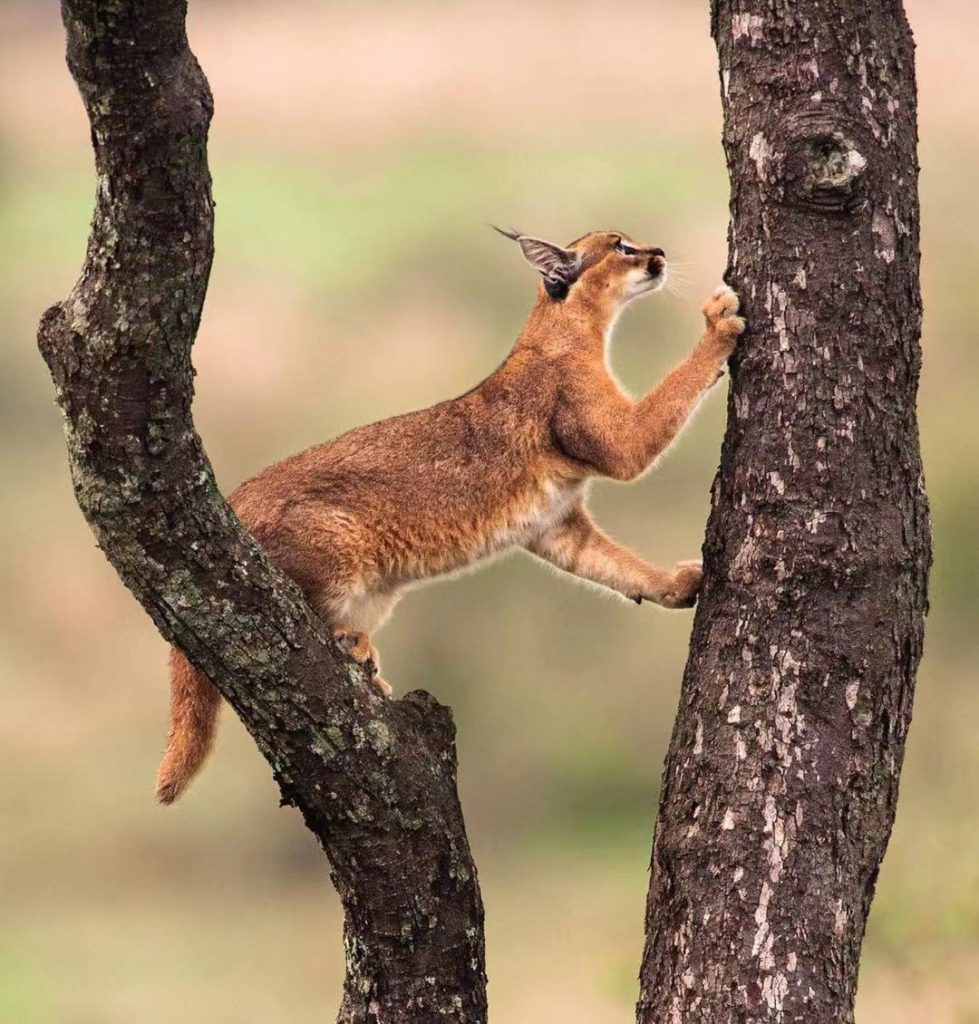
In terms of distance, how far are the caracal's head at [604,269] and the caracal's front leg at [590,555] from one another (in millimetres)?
853

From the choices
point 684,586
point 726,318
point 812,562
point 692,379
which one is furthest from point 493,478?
point 812,562

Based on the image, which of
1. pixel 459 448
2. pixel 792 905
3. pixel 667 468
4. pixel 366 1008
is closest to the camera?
pixel 792 905

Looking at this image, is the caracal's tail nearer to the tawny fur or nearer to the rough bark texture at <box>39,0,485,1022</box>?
the tawny fur

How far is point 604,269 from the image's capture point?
22.2 ft

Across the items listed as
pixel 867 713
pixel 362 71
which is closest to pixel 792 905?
pixel 867 713

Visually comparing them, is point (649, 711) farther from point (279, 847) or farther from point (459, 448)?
point (459, 448)

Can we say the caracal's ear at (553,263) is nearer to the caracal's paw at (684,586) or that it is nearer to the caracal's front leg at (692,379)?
the caracal's front leg at (692,379)

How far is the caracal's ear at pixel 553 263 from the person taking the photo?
22.1 ft

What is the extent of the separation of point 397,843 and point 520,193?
11.0m

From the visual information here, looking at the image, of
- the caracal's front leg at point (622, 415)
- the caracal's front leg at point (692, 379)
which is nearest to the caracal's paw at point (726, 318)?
the caracal's front leg at point (692, 379)

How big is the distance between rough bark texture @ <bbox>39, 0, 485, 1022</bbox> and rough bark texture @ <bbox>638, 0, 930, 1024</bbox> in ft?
2.26

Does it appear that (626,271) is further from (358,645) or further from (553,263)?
(358,645)

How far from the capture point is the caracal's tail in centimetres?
548

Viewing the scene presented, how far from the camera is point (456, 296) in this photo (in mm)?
15586
